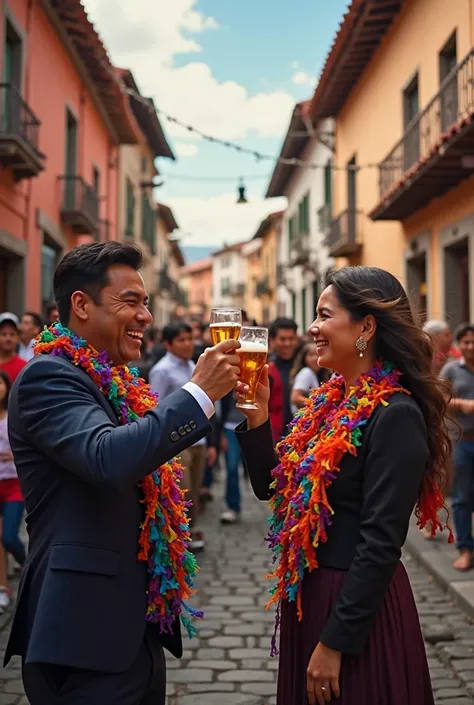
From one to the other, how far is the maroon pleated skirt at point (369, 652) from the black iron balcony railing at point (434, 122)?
24.8 ft

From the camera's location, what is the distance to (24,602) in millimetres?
2137

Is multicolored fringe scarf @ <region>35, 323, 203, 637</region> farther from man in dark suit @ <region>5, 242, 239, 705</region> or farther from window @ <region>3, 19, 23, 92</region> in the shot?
window @ <region>3, 19, 23, 92</region>

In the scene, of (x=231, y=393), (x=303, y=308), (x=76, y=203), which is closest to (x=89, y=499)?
(x=231, y=393)

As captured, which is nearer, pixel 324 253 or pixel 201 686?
pixel 201 686

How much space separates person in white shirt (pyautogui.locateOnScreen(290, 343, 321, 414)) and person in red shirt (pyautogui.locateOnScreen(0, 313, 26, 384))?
2.40 meters

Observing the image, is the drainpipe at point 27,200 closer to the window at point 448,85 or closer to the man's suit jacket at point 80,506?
the window at point 448,85

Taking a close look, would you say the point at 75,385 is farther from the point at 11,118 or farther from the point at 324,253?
the point at 324,253

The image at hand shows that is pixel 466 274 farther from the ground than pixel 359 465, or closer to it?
farther from the ground

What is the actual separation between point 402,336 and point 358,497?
0.50 meters

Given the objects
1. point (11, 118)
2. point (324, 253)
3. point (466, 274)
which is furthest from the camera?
point (324, 253)

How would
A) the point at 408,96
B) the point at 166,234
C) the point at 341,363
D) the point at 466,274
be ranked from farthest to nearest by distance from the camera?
the point at 166,234 → the point at 408,96 → the point at 466,274 → the point at 341,363

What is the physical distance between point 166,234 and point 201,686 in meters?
38.6

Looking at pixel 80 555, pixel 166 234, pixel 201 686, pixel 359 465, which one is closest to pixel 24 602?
pixel 80 555

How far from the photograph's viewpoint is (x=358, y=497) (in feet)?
7.57
